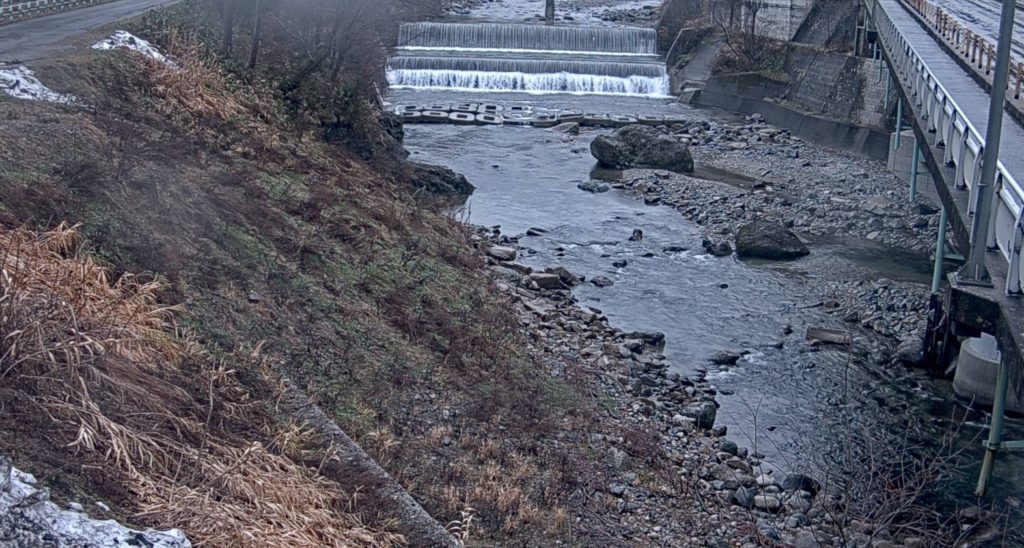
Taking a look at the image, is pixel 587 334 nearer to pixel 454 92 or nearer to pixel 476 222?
pixel 476 222

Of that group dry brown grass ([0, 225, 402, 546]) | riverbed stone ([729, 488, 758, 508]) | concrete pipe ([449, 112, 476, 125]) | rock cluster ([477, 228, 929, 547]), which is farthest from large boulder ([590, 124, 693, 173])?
dry brown grass ([0, 225, 402, 546])

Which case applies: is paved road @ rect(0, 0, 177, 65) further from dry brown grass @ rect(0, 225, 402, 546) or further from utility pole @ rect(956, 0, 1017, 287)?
utility pole @ rect(956, 0, 1017, 287)

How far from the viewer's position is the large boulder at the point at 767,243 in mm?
24391

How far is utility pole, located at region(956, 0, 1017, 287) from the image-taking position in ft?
37.5

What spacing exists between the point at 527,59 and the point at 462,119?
9.74 meters

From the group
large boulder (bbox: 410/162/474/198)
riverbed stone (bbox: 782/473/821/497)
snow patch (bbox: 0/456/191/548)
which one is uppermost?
snow patch (bbox: 0/456/191/548)

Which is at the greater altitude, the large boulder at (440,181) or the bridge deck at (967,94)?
the bridge deck at (967,94)

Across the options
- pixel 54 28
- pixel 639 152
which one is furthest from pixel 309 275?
pixel 639 152

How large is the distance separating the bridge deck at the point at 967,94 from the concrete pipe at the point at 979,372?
278 centimetres

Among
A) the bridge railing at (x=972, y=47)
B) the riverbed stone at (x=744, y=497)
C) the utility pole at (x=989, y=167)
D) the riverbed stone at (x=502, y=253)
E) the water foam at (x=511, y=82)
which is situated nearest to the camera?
the utility pole at (x=989, y=167)

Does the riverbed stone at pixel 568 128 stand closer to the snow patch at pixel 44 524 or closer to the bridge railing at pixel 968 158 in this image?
the bridge railing at pixel 968 158

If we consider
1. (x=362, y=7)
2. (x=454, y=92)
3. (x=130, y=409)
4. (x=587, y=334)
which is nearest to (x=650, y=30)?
(x=454, y=92)

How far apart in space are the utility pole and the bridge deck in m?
2.58

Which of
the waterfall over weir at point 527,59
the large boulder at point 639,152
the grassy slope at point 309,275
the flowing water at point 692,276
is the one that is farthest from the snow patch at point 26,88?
the waterfall over weir at point 527,59
